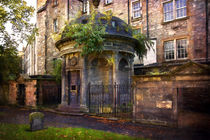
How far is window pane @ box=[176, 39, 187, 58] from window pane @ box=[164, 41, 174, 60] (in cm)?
59

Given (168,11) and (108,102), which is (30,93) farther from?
(168,11)

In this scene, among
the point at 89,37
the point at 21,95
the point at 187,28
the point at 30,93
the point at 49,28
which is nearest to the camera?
the point at 89,37

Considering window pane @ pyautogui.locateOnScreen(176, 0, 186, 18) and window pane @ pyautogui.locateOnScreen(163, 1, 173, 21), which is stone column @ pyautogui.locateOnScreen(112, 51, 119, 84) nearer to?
window pane @ pyautogui.locateOnScreen(163, 1, 173, 21)

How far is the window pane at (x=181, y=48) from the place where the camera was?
1680cm

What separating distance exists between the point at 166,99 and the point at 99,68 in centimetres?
581

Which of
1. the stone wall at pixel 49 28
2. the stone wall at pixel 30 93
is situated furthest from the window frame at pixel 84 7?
the stone wall at pixel 30 93

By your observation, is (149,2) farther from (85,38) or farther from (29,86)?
(29,86)

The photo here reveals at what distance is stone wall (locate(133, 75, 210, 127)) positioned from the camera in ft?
24.3

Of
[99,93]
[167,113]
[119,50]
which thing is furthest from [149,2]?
[167,113]

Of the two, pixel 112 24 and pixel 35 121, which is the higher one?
pixel 112 24

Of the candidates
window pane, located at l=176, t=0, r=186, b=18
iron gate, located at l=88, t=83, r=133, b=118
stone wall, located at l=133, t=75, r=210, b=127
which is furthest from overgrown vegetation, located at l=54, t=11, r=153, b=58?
window pane, located at l=176, t=0, r=186, b=18

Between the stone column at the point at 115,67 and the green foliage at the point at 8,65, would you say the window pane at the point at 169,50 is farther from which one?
the green foliage at the point at 8,65

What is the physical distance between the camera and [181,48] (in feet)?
55.9

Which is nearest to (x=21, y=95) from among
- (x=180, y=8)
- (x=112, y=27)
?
(x=112, y=27)
